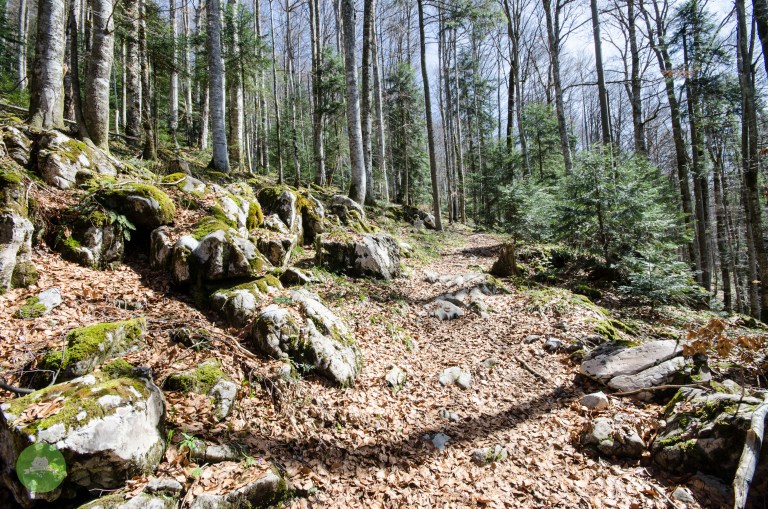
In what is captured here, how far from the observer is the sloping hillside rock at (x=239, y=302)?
Answer: 4504 mm

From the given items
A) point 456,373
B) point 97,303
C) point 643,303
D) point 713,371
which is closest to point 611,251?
point 643,303

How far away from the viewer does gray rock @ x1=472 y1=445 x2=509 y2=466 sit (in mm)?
3564

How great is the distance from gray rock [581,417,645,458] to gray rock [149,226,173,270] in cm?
589

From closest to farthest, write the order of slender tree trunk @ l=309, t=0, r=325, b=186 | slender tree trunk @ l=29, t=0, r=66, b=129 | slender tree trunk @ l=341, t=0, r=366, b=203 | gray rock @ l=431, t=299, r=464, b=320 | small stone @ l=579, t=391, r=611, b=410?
small stone @ l=579, t=391, r=611, b=410
slender tree trunk @ l=29, t=0, r=66, b=129
gray rock @ l=431, t=299, r=464, b=320
slender tree trunk @ l=341, t=0, r=366, b=203
slender tree trunk @ l=309, t=0, r=325, b=186

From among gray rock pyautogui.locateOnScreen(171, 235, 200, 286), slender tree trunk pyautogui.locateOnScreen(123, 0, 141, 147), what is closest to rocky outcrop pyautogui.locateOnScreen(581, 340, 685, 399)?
gray rock pyautogui.locateOnScreen(171, 235, 200, 286)

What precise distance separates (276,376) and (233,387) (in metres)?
0.50

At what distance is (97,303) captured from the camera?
402 cm

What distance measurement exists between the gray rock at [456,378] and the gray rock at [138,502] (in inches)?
135

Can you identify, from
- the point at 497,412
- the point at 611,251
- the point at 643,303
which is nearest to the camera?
the point at 497,412

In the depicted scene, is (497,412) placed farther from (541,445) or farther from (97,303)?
(97,303)

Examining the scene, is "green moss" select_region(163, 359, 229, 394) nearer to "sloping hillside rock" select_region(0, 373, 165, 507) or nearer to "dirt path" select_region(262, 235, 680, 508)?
"sloping hillside rock" select_region(0, 373, 165, 507)

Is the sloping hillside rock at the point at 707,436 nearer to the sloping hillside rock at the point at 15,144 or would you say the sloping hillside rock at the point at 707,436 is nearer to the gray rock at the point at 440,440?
the gray rock at the point at 440,440

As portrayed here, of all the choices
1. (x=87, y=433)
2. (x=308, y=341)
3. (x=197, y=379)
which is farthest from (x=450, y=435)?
(x=87, y=433)

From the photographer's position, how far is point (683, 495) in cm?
295
